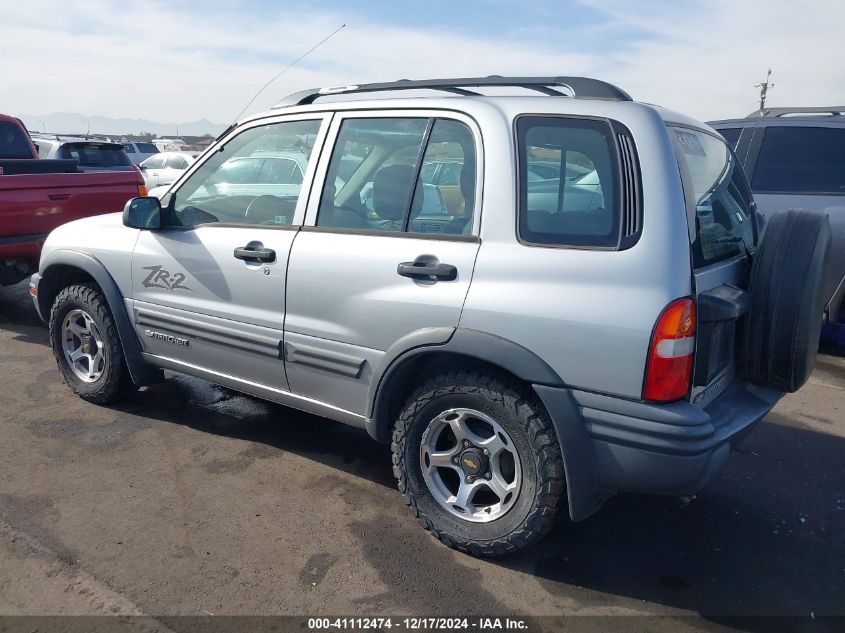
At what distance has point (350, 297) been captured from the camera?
331cm

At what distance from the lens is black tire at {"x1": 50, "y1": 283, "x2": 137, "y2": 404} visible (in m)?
4.46

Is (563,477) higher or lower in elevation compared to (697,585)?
higher

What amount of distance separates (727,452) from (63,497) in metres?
2.99

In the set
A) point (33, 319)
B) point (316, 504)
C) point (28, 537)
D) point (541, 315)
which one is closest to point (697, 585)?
point (541, 315)

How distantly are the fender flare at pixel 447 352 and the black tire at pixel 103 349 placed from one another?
6.52 ft

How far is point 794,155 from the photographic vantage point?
6488mm

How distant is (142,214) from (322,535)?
1.99 meters

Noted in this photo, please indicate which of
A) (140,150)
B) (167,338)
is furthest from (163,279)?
(140,150)

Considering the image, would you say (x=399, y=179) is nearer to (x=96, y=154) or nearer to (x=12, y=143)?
(x=12, y=143)

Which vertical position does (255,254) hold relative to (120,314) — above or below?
above

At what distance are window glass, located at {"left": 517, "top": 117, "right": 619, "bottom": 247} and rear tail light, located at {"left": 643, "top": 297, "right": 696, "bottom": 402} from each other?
344 millimetres

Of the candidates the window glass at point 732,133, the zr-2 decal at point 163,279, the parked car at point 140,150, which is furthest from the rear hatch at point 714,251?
the parked car at point 140,150

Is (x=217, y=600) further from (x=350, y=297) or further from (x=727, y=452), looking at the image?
(x=727, y=452)

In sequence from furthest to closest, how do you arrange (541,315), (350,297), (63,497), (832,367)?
(832,367), (63,497), (350,297), (541,315)
